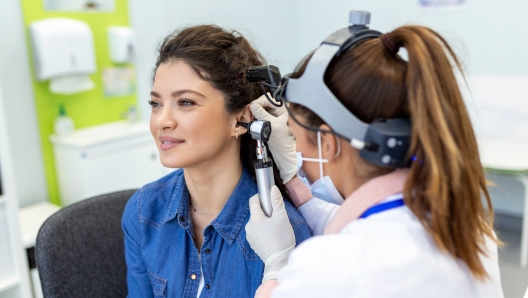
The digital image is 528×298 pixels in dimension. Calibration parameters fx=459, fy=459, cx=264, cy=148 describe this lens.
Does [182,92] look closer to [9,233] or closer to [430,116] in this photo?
[430,116]

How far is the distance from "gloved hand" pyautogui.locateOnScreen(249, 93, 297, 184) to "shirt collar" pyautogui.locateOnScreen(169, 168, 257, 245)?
4.1 inches

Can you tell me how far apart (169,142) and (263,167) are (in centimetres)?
29

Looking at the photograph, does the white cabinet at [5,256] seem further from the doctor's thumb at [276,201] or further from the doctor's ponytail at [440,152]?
the doctor's ponytail at [440,152]

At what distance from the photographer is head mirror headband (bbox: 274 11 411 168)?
0.73 meters

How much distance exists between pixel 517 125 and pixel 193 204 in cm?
264

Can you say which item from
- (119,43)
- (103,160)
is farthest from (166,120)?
(119,43)

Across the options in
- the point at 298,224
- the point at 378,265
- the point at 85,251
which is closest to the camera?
the point at 378,265

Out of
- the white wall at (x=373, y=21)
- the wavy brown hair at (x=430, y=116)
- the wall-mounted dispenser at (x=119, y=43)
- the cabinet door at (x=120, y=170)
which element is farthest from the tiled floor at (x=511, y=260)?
the wall-mounted dispenser at (x=119, y=43)

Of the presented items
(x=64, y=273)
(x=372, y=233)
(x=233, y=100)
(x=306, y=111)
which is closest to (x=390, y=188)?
(x=372, y=233)

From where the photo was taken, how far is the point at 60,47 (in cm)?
251

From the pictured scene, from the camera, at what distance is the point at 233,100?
1.24 m

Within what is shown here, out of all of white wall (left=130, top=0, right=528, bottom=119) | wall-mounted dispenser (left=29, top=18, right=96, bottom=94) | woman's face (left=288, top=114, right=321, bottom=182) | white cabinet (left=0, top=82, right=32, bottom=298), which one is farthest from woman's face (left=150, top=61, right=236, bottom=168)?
white wall (left=130, top=0, right=528, bottom=119)

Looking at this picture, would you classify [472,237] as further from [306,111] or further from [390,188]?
[306,111]

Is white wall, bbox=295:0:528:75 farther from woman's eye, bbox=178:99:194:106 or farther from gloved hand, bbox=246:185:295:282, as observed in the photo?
gloved hand, bbox=246:185:295:282
